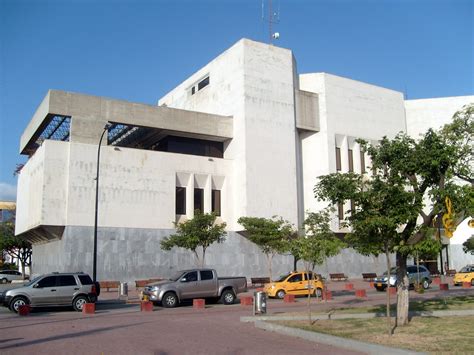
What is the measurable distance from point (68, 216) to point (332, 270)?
24726 mm

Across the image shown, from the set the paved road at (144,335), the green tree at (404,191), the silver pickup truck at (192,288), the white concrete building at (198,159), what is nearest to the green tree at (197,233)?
the white concrete building at (198,159)

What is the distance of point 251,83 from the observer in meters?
43.3

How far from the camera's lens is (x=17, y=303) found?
20359mm

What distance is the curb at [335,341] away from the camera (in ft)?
33.1

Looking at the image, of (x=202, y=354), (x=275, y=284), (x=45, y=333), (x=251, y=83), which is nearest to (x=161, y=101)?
(x=251, y=83)

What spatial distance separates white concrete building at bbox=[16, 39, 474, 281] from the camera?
3616 cm

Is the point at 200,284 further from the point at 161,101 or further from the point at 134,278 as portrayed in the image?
the point at 161,101

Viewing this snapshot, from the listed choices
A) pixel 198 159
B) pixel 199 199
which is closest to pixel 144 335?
pixel 199 199

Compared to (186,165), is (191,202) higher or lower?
lower

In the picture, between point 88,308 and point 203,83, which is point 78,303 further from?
point 203,83

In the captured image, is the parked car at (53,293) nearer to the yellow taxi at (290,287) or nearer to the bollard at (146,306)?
the bollard at (146,306)

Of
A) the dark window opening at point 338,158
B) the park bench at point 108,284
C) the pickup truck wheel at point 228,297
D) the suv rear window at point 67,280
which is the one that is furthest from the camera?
the dark window opening at point 338,158

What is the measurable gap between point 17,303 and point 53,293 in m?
1.41

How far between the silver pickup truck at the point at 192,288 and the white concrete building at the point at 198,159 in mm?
14385
